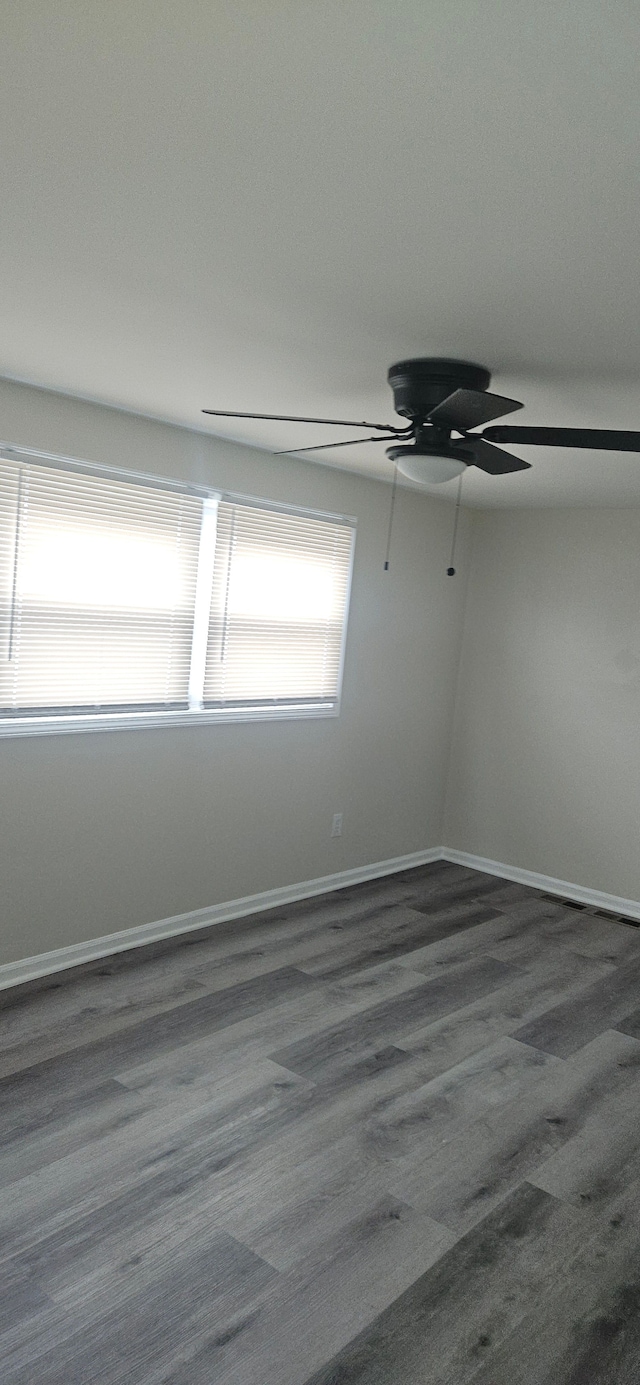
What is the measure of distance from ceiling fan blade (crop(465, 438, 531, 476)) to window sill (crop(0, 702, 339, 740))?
189 centimetres

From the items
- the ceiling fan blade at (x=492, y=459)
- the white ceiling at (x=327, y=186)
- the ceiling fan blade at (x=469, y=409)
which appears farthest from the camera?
the ceiling fan blade at (x=492, y=459)

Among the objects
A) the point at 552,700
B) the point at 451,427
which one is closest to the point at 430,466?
the point at 451,427

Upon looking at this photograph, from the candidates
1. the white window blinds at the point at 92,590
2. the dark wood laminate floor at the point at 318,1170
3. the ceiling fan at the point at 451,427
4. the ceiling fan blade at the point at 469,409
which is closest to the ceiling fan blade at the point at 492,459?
the ceiling fan at the point at 451,427

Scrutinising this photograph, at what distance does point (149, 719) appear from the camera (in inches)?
161

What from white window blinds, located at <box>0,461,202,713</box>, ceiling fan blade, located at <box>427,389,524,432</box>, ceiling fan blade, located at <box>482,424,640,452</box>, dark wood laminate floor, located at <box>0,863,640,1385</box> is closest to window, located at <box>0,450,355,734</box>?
white window blinds, located at <box>0,461,202,713</box>

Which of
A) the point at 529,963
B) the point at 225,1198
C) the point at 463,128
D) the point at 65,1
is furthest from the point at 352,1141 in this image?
the point at 65,1

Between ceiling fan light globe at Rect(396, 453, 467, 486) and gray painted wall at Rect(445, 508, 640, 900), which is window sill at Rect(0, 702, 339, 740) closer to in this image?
gray painted wall at Rect(445, 508, 640, 900)

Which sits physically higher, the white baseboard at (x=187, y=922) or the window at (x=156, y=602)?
the window at (x=156, y=602)

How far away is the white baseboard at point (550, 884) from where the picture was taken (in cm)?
534

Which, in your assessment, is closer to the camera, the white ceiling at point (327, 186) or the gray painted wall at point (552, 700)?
the white ceiling at point (327, 186)

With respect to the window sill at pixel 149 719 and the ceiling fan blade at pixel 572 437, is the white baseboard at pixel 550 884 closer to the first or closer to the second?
the window sill at pixel 149 719

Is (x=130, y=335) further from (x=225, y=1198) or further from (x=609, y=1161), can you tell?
(x=609, y=1161)

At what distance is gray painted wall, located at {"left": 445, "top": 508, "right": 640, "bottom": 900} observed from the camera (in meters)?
5.30

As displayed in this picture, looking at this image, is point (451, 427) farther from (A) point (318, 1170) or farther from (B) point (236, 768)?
(B) point (236, 768)
